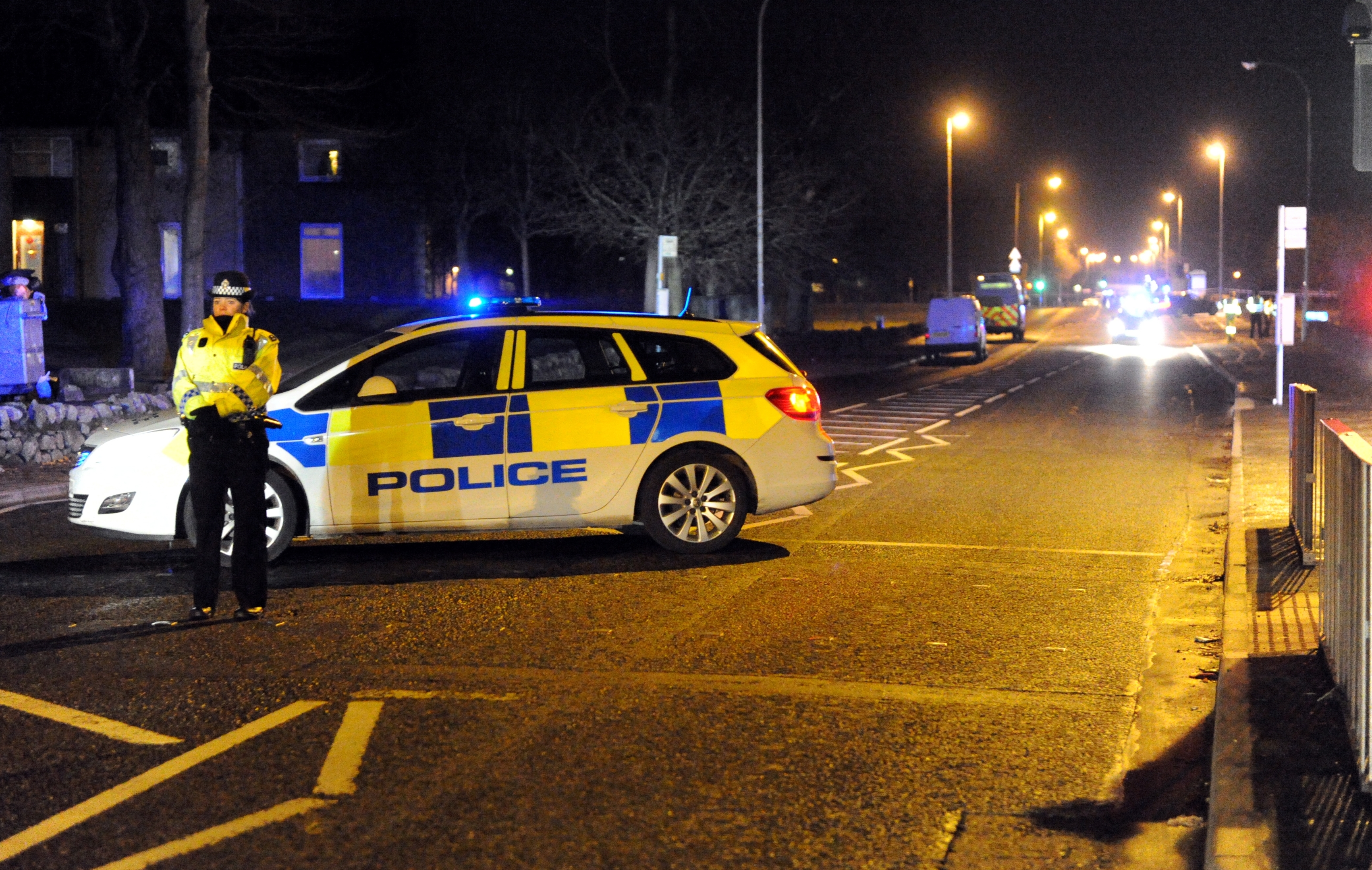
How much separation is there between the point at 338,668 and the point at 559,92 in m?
39.5

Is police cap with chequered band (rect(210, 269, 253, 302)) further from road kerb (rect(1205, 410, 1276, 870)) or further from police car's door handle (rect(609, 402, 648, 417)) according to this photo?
road kerb (rect(1205, 410, 1276, 870))

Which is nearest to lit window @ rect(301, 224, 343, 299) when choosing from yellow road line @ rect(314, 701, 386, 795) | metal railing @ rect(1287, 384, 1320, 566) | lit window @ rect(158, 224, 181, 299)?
lit window @ rect(158, 224, 181, 299)

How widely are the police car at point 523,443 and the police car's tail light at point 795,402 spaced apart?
0.5 inches

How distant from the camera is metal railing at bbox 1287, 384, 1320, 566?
30.3ft

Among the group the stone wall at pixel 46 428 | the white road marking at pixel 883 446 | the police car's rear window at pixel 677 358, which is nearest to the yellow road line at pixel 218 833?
the police car's rear window at pixel 677 358

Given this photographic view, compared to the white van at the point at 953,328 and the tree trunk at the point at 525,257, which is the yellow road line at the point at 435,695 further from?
the tree trunk at the point at 525,257

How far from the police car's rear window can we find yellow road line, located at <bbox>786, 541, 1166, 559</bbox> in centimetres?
149

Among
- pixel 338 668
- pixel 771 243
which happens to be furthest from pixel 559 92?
pixel 338 668

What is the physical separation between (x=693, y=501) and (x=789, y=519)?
6.86 ft

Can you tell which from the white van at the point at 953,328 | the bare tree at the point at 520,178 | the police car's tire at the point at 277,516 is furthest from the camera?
the bare tree at the point at 520,178

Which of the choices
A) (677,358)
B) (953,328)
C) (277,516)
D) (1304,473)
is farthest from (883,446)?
(953,328)

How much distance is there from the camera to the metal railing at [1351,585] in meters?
4.93

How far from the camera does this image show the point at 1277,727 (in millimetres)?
5703

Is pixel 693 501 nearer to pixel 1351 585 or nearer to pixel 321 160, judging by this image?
pixel 1351 585
